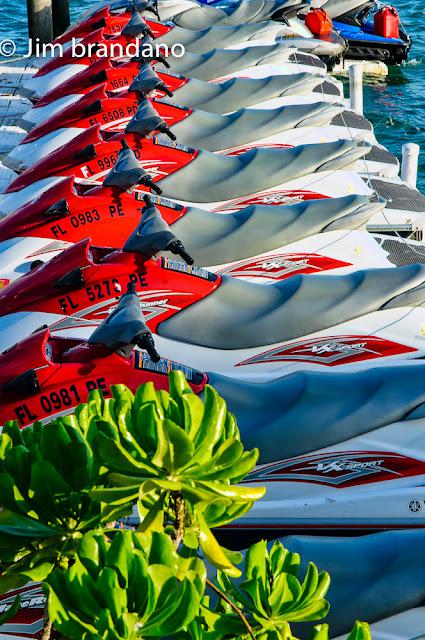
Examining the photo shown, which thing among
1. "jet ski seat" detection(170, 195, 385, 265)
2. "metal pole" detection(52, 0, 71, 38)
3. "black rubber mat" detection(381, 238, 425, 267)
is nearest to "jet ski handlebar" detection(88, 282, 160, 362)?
"jet ski seat" detection(170, 195, 385, 265)

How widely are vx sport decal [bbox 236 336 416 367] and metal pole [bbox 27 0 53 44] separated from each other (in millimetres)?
12153

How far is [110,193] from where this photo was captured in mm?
8102

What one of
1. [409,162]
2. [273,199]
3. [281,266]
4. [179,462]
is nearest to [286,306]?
[281,266]

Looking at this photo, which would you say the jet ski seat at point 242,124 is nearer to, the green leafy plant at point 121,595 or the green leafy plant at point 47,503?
the green leafy plant at point 47,503

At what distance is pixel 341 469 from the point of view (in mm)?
5727

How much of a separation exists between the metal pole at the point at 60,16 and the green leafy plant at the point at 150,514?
1751 centimetres

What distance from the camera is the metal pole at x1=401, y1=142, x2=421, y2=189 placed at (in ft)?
37.8

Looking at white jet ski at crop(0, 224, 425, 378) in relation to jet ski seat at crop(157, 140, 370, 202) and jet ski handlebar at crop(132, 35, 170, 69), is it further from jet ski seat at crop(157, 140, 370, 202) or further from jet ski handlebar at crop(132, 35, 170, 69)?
jet ski handlebar at crop(132, 35, 170, 69)

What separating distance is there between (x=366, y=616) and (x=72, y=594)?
2792 millimetres

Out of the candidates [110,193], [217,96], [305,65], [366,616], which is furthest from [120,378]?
[305,65]

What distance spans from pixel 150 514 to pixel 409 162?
946 cm

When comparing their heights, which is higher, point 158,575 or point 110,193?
point 158,575

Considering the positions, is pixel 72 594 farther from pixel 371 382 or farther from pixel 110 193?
pixel 110 193

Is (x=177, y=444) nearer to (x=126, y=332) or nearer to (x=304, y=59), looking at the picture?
(x=126, y=332)
